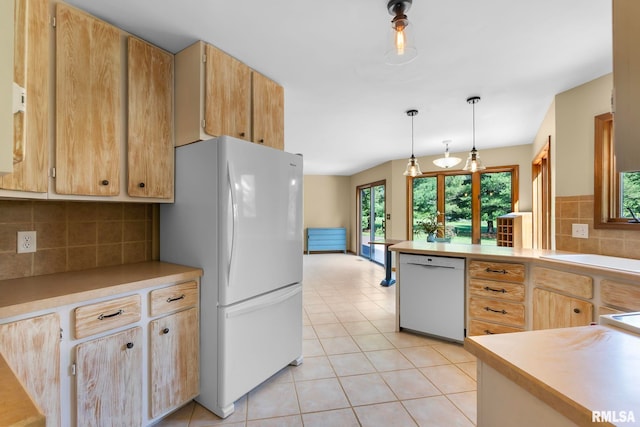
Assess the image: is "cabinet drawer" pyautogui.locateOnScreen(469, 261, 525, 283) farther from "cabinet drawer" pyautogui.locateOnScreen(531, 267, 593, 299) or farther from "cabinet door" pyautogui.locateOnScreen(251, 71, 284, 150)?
"cabinet door" pyautogui.locateOnScreen(251, 71, 284, 150)

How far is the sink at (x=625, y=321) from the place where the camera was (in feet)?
2.96

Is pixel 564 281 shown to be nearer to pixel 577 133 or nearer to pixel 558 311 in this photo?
pixel 558 311

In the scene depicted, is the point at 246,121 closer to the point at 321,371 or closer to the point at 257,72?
the point at 257,72

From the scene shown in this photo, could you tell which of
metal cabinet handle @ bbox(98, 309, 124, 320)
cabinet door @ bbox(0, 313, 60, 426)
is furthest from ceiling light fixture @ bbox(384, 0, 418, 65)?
cabinet door @ bbox(0, 313, 60, 426)

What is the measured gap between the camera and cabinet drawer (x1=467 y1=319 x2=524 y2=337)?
2476mm

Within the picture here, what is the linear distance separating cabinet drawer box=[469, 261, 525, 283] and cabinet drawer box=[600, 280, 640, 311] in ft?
1.89

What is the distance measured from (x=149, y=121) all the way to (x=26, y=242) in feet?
3.12

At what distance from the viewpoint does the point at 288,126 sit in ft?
12.3

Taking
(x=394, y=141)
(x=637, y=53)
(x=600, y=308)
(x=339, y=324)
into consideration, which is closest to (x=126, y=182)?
(x=637, y=53)

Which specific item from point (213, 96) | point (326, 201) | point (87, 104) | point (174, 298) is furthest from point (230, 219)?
point (326, 201)

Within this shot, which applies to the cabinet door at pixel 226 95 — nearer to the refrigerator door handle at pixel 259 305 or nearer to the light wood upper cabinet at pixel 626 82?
the refrigerator door handle at pixel 259 305

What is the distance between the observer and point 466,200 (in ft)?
17.2

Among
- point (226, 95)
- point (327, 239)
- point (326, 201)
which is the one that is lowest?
point (327, 239)

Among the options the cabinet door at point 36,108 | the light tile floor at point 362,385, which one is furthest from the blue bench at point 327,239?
the cabinet door at point 36,108
